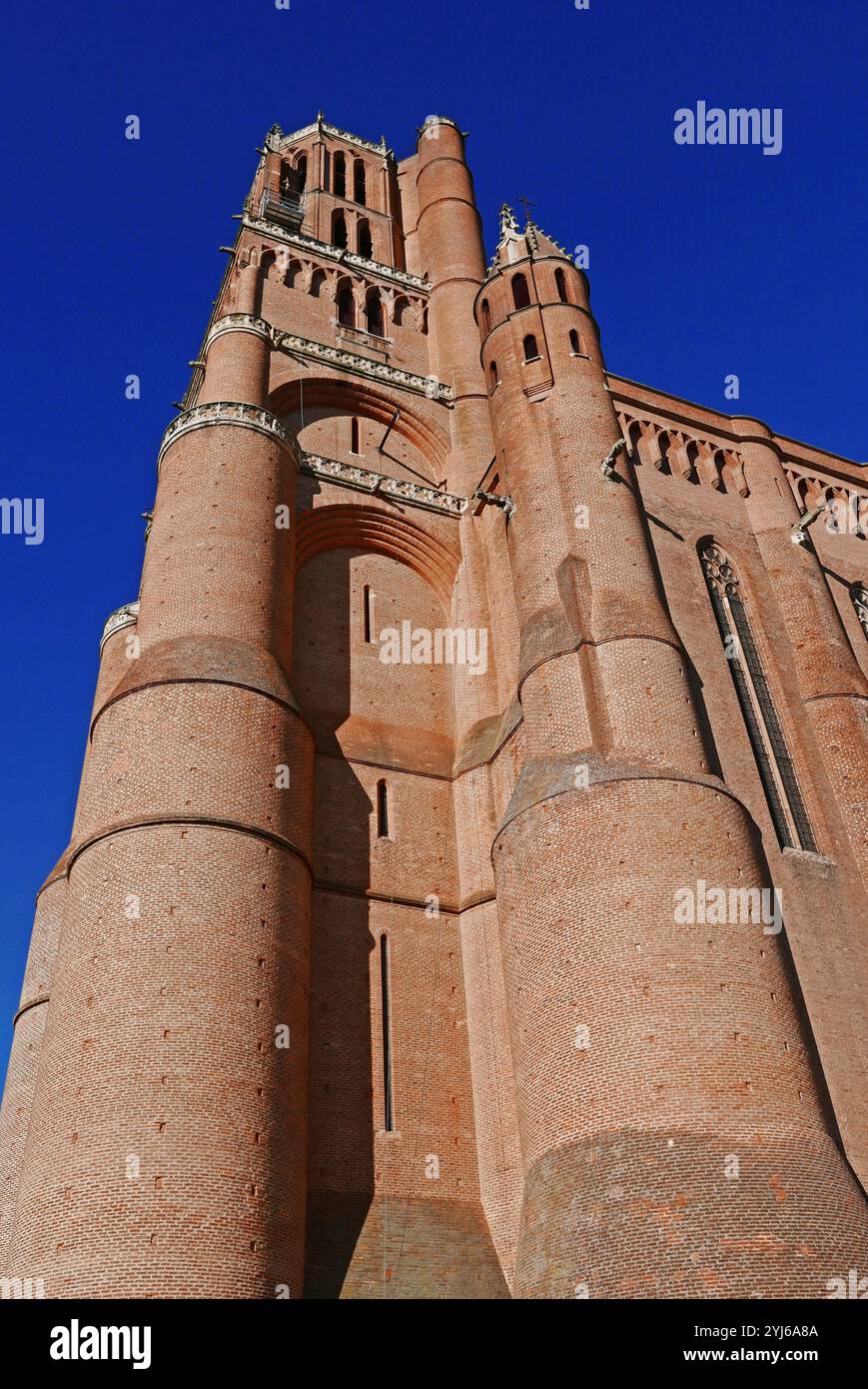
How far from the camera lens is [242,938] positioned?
12789 mm

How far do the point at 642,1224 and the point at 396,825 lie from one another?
23.6 feet

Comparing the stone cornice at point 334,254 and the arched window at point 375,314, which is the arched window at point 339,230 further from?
the arched window at point 375,314

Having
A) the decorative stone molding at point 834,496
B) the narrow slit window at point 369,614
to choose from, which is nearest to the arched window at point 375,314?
the narrow slit window at point 369,614

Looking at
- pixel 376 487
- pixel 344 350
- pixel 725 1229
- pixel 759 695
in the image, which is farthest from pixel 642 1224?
pixel 344 350

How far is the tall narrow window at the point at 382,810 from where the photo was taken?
1656 centimetres

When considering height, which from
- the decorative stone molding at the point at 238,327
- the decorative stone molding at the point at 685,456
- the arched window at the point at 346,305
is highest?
the arched window at the point at 346,305

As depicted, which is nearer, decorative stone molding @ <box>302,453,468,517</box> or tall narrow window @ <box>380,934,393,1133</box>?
tall narrow window @ <box>380,934,393,1133</box>

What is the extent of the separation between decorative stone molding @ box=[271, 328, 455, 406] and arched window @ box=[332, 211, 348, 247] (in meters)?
7.64

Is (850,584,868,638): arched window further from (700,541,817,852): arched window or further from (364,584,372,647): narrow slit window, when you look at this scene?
(364,584,372,647): narrow slit window

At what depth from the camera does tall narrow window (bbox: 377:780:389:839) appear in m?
16.6

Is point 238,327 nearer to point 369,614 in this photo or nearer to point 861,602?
point 369,614

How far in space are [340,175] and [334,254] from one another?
8.50m

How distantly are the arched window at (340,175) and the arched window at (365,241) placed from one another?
2042mm

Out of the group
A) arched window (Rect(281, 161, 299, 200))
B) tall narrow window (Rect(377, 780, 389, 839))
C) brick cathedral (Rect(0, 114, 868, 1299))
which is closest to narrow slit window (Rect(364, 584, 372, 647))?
brick cathedral (Rect(0, 114, 868, 1299))
